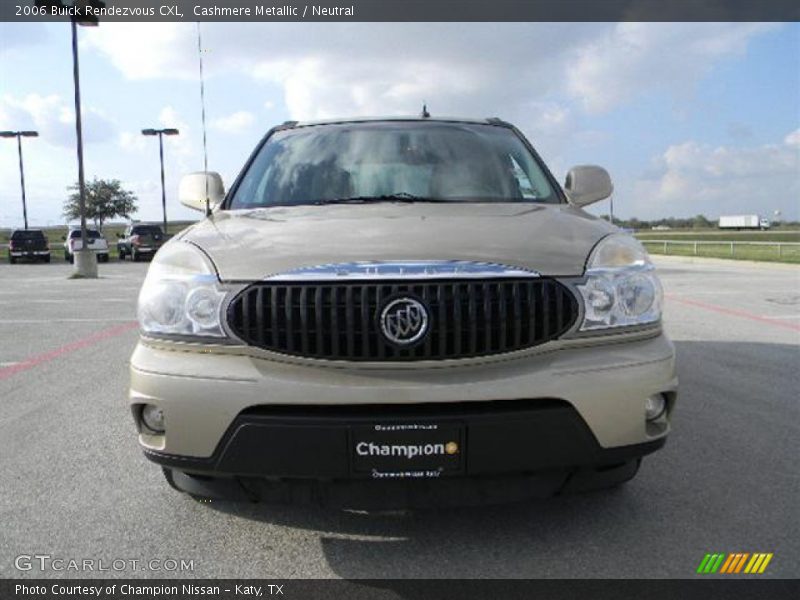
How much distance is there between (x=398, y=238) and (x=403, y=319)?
1.21ft

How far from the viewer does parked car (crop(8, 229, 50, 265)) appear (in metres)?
33.9

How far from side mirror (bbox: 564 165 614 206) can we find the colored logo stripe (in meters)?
1.94

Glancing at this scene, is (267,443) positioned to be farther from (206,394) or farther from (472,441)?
(472,441)

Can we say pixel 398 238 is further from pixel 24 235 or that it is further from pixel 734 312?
pixel 24 235

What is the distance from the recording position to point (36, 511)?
325 centimetres

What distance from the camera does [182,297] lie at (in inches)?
106

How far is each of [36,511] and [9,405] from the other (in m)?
2.23

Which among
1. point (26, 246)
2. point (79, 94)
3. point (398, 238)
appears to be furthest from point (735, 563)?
point (26, 246)

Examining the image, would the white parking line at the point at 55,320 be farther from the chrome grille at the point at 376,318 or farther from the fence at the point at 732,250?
the fence at the point at 732,250


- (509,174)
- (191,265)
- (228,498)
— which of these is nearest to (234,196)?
(191,265)

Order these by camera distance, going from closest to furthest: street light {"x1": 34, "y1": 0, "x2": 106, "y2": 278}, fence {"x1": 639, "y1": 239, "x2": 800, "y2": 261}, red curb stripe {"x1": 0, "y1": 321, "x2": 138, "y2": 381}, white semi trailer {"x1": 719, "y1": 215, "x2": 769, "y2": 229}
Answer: red curb stripe {"x1": 0, "y1": 321, "x2": 138, "y2": 381} → street light {"x1": 34, "y1": 0, "x2": 106, "y2": 278} → fence {"x1": 639, "y1": 239, "x2": 800, "y2": 261} → white semi trailer {"x1": 719, "y1": 215, "x2": 769, "y2": 229}

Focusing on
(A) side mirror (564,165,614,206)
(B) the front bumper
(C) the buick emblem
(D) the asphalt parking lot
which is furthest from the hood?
(D) the asphalt parking lot

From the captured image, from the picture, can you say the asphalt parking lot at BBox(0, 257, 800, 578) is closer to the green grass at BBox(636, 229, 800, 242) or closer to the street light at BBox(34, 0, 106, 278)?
the street light at BBox(34, 0, 106, 278)

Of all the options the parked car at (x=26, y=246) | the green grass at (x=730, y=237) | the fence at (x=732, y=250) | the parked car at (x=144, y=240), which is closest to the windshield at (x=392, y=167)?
the fence at (x=732, y=250)
